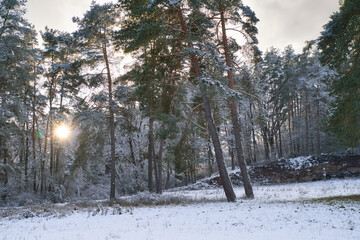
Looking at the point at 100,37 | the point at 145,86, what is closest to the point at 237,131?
the point at 145,86

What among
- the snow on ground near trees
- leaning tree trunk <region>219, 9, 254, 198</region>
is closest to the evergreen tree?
the snow on ground near trees

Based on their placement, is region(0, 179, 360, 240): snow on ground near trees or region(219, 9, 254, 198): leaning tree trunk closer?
region(0, 179, 360, 240): snow on ground near trees

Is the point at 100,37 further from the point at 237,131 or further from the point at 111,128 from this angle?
the point at 237,131

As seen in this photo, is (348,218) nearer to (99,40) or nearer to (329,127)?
(329,127)

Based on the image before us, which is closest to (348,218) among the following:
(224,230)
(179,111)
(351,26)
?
(224,230)

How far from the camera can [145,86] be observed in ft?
40.6

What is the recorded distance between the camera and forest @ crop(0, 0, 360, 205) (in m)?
10.4

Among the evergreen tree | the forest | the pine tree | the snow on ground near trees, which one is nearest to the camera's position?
the snow on ground near trees

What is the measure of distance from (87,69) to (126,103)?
12.0 ft

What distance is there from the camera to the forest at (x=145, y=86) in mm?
10445

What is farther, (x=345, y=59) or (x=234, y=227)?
(x=345, y=59)

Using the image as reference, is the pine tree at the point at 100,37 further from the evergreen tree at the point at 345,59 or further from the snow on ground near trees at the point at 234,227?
the evergreen tree at the point at 345,59

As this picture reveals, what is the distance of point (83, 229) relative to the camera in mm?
6754

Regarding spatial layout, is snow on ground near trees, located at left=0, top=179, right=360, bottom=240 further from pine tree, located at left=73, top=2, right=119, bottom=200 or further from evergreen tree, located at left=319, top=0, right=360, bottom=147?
pine tree, located at left=73, top=2, right=119, bottom=200
